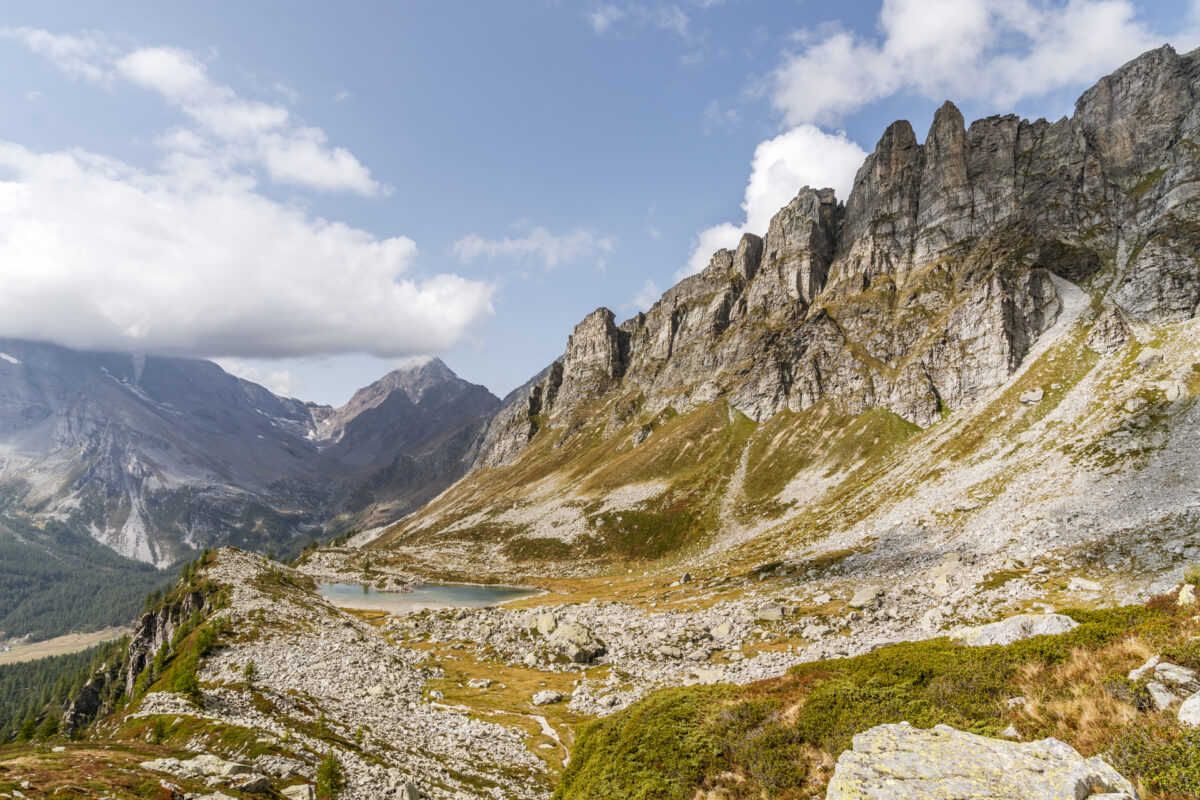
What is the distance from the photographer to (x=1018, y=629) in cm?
2280

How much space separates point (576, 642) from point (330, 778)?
118 feet

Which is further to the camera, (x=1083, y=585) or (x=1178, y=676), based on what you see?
(x=1083, y=585)

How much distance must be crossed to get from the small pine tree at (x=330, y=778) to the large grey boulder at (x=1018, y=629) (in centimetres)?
3142

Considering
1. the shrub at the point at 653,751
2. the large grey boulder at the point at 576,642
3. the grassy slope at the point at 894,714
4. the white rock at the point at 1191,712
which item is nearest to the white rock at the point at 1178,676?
the grassy slope at the point at 894,714

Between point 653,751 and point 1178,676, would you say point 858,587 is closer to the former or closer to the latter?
point 653,751

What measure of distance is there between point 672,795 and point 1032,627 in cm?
1875

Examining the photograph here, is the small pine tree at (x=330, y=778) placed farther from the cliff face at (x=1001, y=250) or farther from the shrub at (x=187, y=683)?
the cliff face at (x=1001, y=250)

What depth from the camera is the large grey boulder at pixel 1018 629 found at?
2250 centimetres

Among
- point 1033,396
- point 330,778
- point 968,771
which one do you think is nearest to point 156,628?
point 330,778

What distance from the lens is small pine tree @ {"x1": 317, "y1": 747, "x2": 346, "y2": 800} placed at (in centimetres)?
2588

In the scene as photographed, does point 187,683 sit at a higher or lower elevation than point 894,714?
lower

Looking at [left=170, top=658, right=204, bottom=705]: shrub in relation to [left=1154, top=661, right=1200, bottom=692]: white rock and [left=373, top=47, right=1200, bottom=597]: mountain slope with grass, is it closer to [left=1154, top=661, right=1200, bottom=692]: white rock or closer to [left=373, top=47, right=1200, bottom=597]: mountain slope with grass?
[left=1154, top=661, right=1200, bottom=692]: white rock

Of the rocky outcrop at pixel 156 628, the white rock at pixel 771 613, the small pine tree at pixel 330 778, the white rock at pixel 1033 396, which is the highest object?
the white rock at pixel 1033 396

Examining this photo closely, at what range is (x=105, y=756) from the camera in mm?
25312
